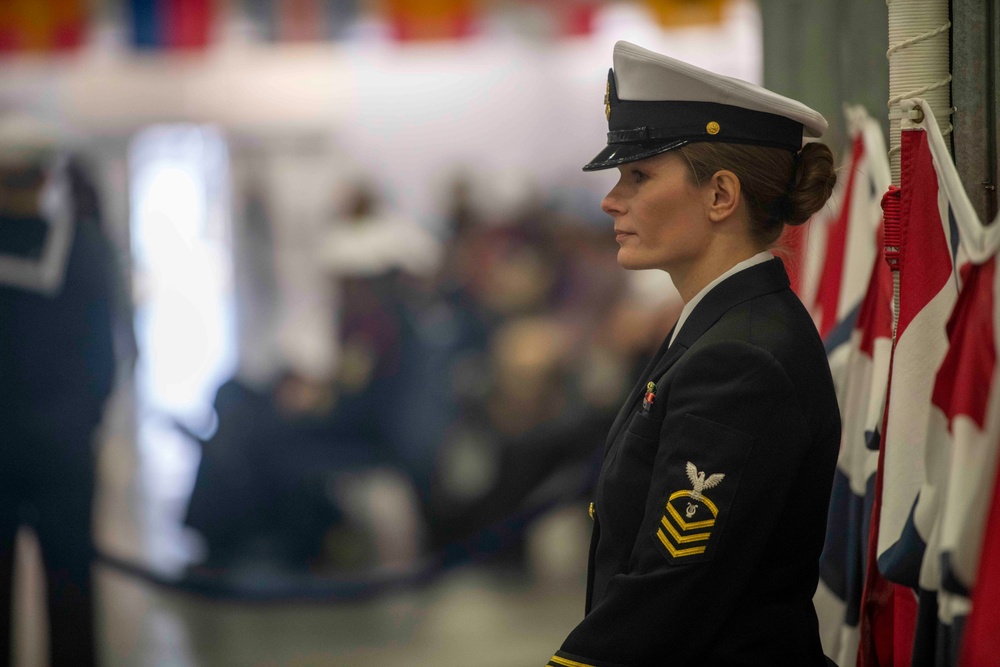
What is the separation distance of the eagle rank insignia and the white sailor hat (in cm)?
38

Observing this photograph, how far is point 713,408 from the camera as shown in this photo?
3.37ft

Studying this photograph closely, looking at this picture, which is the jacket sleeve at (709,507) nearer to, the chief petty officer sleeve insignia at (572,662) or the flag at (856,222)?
the chief petty officer sleeve insignia at (572,662)

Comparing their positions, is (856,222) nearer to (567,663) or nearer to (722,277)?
(722,277)

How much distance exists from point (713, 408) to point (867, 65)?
104cm

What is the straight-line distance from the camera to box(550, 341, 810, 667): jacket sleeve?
102cm

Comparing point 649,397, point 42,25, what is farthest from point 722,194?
point 42,25

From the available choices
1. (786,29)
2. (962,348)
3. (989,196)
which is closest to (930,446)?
(962,348)

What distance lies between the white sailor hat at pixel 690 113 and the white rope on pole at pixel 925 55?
0.64 feet

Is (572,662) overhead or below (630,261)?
below

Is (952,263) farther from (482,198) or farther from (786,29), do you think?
(482,198)

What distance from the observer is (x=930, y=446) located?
44.2 inches

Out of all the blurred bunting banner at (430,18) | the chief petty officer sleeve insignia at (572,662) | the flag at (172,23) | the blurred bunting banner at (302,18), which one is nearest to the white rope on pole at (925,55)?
the chief petty officer sleeve insignia at (572,662)

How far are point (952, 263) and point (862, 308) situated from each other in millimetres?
430

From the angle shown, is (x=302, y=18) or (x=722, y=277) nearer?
(x=722, y=277)
